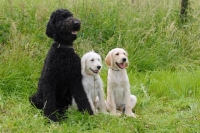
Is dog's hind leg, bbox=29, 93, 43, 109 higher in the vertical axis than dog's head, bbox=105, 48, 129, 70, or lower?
lower

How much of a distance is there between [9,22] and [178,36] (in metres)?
3.00

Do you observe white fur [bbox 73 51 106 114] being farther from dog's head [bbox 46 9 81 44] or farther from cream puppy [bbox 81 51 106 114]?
dog's head [bbox 46 9 81 44]

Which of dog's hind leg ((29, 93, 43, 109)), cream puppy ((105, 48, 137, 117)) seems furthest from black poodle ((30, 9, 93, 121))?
cream puppy ((105, 48, 137, 117))

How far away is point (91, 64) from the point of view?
14.6 ft

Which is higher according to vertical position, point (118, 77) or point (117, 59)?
point (117, 59)

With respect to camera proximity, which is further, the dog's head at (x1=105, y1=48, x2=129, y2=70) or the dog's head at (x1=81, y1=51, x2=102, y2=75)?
the dog's head at (x1=105, y1=48, x2=129, y2=70)

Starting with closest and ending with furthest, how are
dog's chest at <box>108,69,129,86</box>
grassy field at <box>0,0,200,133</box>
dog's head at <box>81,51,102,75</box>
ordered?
grassy field at <box>0,0,200,133</box> → dog's head at <box>81,51,102,75</box> → dog's chest at <box>108,69,129,86</box>

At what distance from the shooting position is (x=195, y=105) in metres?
4.77

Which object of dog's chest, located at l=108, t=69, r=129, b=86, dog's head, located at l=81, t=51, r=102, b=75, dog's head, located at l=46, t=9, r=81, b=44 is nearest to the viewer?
dog's head, located at l=46, t=9, r=81, b=44

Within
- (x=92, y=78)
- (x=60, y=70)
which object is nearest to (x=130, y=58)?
(x=92, y=78)

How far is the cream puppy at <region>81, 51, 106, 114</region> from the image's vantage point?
14.6ft

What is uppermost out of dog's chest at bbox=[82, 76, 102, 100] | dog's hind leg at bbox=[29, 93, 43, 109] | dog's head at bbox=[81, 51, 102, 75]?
dog's head at bbox=[81, 51, 102, 75]

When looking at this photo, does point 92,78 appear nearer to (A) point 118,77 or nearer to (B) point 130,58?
(A) point 118,77

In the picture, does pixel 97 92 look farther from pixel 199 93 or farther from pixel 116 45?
pixel 116 45
